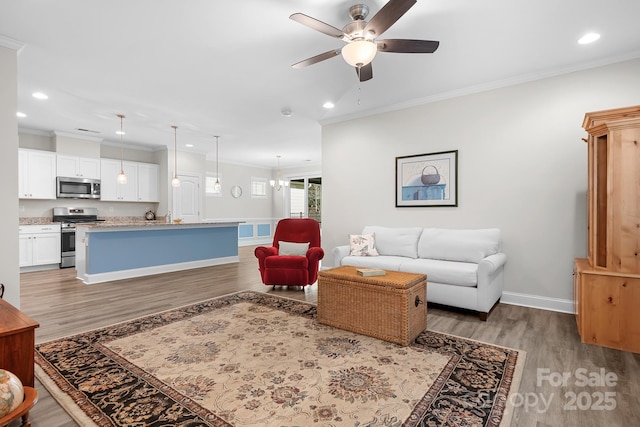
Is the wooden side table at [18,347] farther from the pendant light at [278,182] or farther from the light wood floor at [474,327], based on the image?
the pendant light at [278,182]

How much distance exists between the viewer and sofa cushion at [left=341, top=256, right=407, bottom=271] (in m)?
3.77

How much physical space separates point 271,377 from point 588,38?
13.2ft

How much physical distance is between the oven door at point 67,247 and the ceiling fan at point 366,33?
6.49m

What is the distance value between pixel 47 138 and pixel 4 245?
4586mm

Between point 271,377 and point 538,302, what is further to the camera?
point 538,302

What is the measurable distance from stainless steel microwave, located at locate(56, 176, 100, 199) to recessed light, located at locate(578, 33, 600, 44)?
27.0 feet

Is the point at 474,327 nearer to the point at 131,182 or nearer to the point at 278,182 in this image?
the point at 131,182

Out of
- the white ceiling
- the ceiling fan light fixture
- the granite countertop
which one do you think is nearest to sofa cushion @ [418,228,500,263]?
the white ceiling

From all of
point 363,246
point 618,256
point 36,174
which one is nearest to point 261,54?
point 363,246

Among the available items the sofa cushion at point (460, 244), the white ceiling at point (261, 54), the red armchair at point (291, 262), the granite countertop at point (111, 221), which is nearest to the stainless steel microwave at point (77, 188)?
the granite countertop at point (111, 221)

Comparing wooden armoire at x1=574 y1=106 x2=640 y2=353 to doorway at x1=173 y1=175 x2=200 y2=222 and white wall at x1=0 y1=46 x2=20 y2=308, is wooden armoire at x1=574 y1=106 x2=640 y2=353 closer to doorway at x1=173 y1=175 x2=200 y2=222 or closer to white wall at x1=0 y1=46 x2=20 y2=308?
white wall at x1=0 y1=46 x2=20 y2=308

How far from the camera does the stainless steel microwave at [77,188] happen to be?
616 cm

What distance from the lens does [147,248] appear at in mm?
5484

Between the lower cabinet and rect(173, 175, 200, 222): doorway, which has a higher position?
rect(173, 175, 200, 222): doorway
